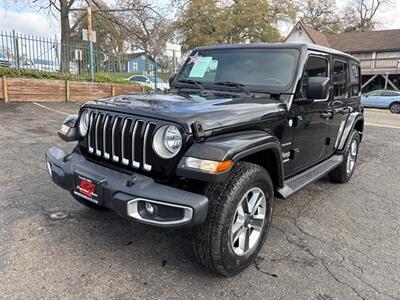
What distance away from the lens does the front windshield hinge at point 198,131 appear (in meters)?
2.29

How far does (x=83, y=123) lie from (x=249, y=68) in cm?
178

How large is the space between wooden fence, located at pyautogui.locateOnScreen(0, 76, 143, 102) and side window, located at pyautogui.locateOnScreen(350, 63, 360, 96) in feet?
31.5

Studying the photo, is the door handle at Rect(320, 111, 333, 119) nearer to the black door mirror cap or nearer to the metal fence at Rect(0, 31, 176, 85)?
the black door mirror cap

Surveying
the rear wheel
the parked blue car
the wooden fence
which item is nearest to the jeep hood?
the wooden fence

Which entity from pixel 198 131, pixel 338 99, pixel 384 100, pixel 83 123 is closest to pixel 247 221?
pixel 198 131

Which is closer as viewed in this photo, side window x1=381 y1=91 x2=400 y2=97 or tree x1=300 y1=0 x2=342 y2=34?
side window x1=381 y1=91 x2=400 y2=97

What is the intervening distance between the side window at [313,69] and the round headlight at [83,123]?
2.07m

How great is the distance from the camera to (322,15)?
152ft

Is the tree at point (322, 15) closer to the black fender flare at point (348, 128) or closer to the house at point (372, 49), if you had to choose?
the house at point (372, 49)

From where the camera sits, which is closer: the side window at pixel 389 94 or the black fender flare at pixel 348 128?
the black fender flare at pixel 348 128

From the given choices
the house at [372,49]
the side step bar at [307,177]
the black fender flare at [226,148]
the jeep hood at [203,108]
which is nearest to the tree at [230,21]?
the house at [372,49]

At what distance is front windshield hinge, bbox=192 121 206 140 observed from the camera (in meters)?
2.29

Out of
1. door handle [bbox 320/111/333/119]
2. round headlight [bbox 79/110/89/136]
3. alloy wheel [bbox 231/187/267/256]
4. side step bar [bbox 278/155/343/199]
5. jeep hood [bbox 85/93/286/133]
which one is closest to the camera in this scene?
jeep hood [bbox 85/93/286/133]

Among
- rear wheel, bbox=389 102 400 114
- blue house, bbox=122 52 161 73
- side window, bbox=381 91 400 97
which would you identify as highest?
blue house, bbox=122 52 161 73
